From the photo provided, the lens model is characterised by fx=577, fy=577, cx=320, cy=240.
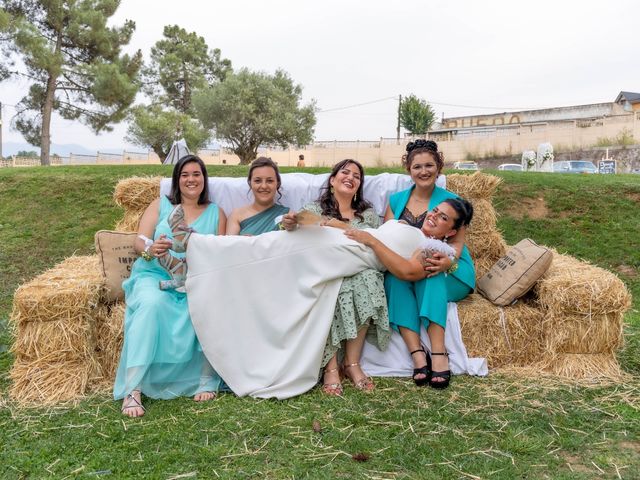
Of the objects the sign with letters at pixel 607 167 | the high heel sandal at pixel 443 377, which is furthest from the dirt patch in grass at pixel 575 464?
the sign with letters at pixel 607 167

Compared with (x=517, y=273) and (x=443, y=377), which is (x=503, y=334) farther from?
(x=443, y=377)

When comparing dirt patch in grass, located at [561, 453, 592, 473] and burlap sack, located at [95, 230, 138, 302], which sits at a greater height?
burlap sack, located at [95, 230, 138, 302]

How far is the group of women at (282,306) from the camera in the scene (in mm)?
3445

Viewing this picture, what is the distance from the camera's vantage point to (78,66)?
22766mm

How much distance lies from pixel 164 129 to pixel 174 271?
23810mm

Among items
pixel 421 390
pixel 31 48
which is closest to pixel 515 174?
pixel 421 390

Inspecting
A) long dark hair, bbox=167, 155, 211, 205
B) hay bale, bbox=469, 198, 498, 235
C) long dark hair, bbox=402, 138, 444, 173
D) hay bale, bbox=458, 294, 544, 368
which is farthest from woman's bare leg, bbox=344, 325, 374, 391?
hay bale, bbox=469, 198, 498, 235

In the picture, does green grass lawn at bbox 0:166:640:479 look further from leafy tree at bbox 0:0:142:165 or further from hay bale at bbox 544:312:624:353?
leafy tree at bbox 0:0:142:165

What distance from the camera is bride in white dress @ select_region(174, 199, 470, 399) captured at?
11.4 ft

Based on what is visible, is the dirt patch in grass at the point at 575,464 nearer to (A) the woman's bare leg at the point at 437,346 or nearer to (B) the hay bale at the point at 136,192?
(A) the woman's bare leg at the point at 437,346

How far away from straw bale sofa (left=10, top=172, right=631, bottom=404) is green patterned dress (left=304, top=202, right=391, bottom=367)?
2.00ft

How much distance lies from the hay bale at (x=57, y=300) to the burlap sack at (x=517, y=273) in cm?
269

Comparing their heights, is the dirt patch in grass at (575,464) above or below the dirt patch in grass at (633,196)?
below

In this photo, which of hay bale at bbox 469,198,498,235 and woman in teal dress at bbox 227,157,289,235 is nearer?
woman in teal dress at bbox 227,157,289,235
